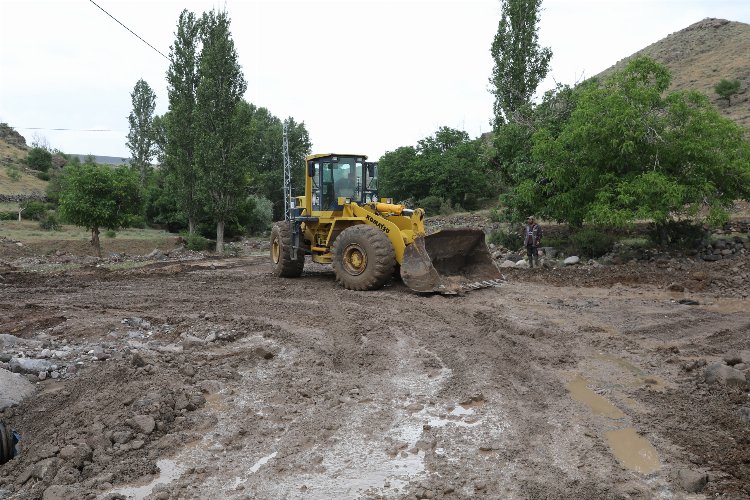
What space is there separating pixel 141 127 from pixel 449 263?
53.1 metres

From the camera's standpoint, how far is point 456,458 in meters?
4.68

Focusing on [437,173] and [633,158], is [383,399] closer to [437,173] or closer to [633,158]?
[633,158]

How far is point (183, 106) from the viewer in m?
32.3

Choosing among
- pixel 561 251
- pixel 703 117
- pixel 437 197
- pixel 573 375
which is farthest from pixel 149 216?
pixel 573 375

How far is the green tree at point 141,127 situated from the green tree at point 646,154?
49919 mm

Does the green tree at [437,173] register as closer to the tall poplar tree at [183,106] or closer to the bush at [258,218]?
the bush at [258,218]

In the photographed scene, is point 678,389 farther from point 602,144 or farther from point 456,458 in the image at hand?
point 602,144

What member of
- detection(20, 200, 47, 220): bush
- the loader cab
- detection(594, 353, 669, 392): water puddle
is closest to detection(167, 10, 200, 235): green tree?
detection(20, 200, 47, 220): bush

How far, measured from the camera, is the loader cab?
43.8 ft

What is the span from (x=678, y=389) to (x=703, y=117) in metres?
12.0

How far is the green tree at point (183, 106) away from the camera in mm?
32531

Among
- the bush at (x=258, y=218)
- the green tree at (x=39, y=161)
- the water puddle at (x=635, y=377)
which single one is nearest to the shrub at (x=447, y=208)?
the bush at (x=258, y=218)

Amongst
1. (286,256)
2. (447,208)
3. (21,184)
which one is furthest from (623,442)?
(21,184)

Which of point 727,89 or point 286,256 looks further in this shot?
point 727,89
